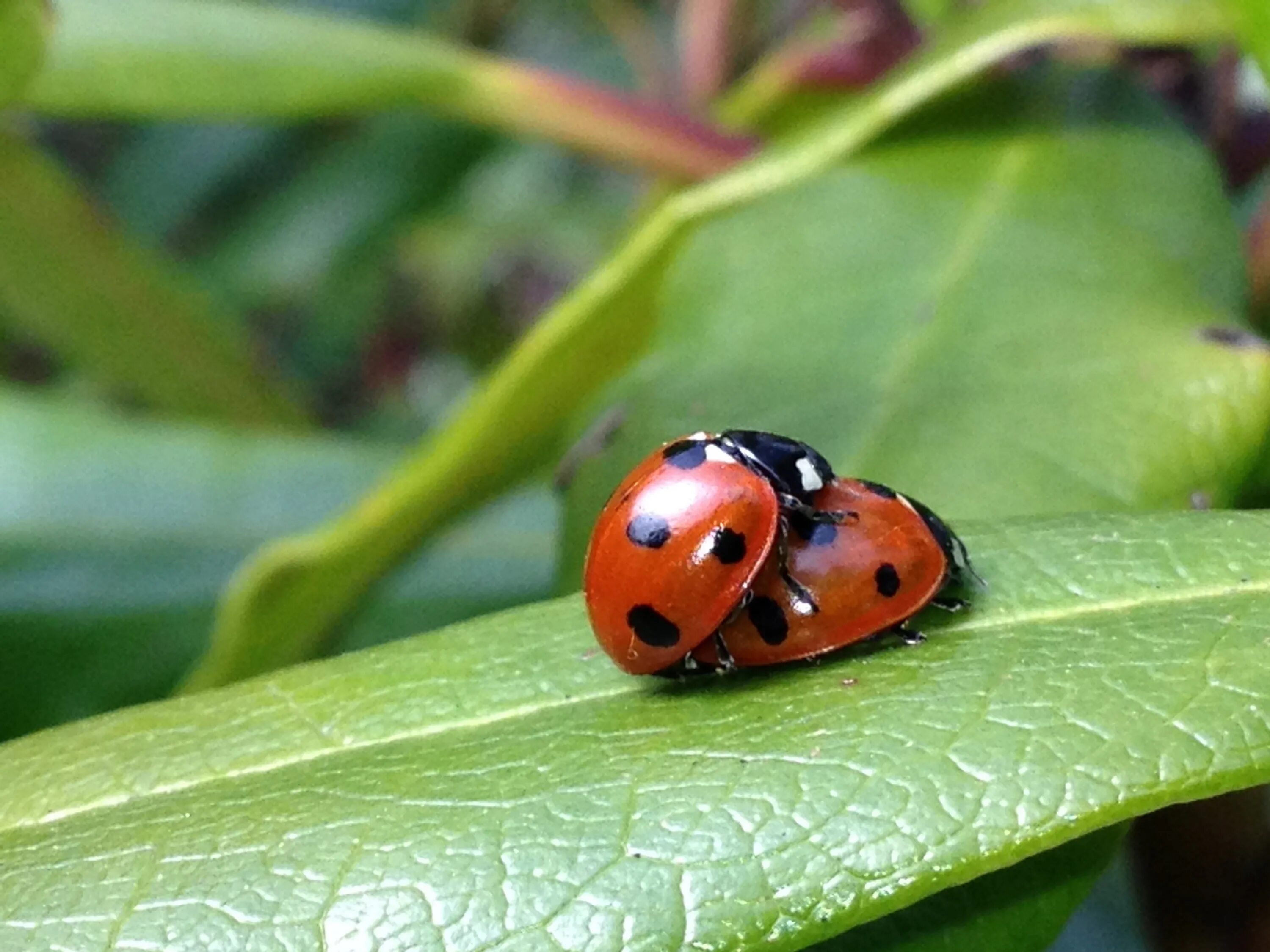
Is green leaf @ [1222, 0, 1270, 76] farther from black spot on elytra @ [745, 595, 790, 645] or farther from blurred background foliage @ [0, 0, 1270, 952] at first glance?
black spot on elytra @ [745, 595, 790, 645]

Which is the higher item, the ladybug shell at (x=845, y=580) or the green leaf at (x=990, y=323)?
the green leaf at (x=990, y=323)

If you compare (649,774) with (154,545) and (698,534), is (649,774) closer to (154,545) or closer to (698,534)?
(698,534)

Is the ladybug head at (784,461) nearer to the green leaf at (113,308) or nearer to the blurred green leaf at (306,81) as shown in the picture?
the blurred green leaf at (306,81)

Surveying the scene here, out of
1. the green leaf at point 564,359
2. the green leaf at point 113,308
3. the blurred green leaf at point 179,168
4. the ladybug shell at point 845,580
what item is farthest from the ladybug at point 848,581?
the blurred green leaf at point 179,168

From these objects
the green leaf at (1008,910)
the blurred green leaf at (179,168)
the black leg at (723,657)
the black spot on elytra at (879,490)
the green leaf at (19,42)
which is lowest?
the green leaf at (1008,910)

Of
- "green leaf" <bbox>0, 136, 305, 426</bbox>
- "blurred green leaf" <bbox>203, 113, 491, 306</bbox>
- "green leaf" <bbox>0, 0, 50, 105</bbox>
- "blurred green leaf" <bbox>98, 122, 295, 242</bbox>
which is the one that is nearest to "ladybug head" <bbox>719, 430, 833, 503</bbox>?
"green leaf" <bbox>0, 0, 50, 105</bbox>

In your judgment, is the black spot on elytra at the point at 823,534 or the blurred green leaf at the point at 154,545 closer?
the black spot on elytra at the point at 823,534

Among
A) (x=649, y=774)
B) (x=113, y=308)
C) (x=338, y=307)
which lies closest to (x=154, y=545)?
(x=113, y=308)
